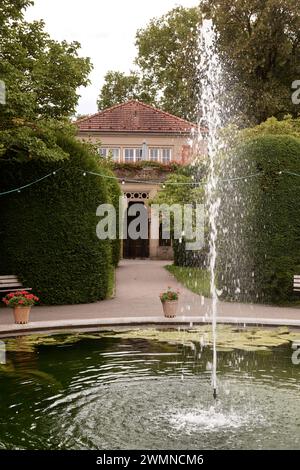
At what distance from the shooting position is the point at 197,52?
3647 centimetres

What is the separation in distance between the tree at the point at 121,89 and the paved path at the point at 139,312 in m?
34.1

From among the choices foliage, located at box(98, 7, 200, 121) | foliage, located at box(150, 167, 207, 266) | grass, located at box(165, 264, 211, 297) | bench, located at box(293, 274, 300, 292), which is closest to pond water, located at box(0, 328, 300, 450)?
bench, located at box(293, 274, 300, 292)

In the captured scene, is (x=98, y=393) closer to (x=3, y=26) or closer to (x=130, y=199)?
(x=3, y=26)

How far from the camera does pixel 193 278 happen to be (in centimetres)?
2355

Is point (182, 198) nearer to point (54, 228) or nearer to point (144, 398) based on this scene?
point (54, 228)

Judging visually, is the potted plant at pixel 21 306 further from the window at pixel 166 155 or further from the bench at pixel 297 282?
the window at pixel 166 155

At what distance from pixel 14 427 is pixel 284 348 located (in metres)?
5.79

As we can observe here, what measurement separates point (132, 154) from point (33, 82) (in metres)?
23.7

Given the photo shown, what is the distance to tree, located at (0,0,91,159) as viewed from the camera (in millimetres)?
13672

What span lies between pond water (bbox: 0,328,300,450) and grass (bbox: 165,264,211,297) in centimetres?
818

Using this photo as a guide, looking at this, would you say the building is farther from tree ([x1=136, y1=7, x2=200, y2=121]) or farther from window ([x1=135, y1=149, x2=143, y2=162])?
tree ([x1=136, y1=7, x2=200, y2=121])

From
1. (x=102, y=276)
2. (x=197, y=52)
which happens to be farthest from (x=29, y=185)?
(x=197, y=52)

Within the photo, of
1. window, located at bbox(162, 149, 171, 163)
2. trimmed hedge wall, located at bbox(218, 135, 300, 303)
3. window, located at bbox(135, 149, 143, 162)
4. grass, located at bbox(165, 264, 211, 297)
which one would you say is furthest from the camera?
window, located at bbox(162, 149, 171, 163)

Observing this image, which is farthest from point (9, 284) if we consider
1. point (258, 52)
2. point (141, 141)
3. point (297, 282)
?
point (258, 52)
